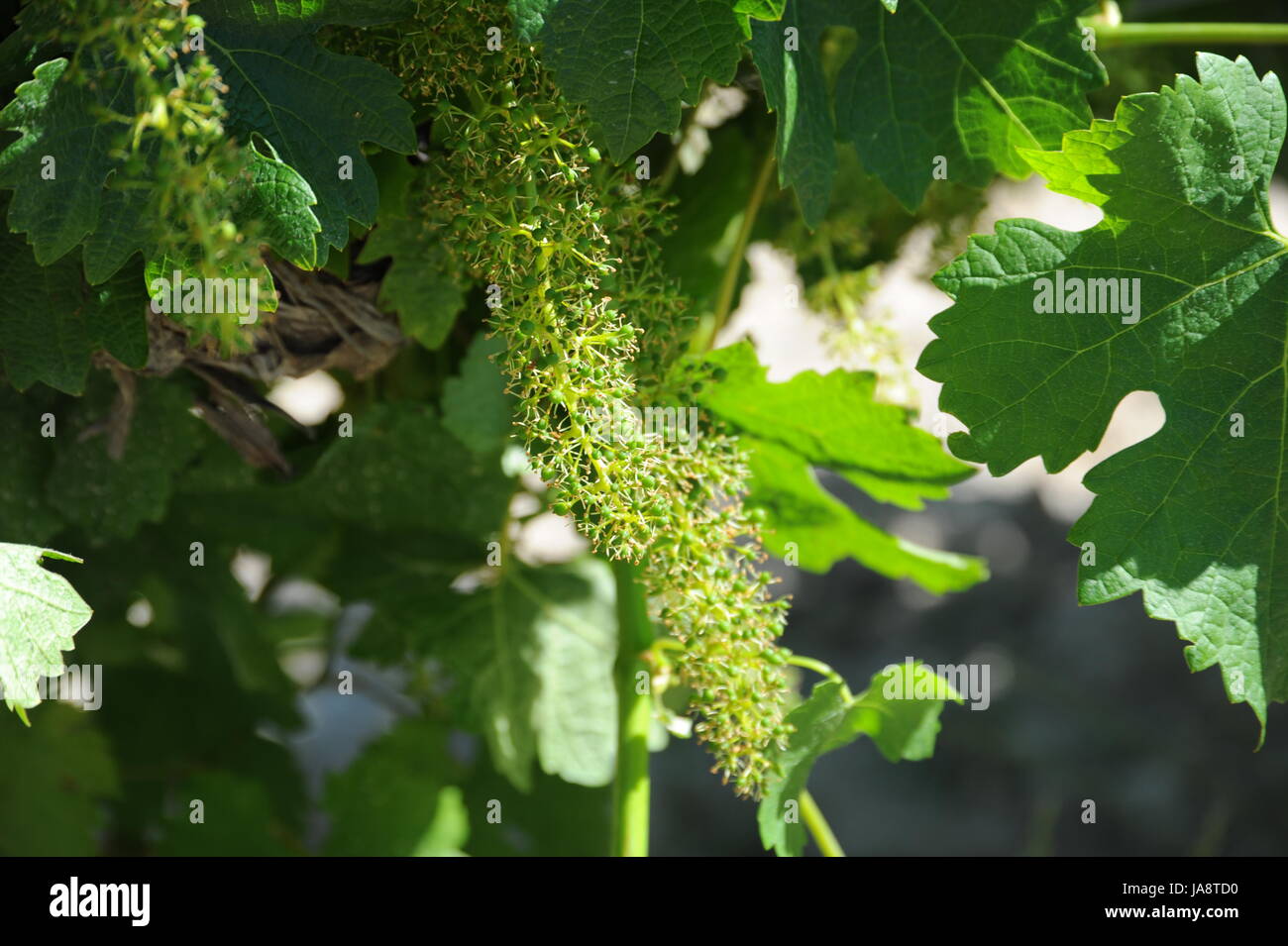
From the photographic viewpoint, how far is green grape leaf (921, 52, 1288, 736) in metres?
0.56

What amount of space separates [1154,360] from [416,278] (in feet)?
1.23

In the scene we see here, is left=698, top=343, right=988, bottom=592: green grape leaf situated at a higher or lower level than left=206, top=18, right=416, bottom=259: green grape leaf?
lower

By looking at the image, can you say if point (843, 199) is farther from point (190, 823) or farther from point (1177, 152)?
point (190, 823)

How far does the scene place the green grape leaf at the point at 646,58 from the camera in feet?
1.69

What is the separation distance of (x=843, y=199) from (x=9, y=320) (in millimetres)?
535

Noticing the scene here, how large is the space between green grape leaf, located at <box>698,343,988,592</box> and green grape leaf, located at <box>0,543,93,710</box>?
1.09ft

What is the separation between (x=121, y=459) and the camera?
0.71m

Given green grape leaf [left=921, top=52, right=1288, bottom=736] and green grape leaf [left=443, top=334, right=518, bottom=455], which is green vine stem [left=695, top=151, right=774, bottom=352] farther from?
green grape leaf [left=921, top=52, right=1288, bottom=736]
